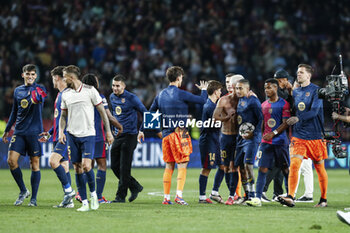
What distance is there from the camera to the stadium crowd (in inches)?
940

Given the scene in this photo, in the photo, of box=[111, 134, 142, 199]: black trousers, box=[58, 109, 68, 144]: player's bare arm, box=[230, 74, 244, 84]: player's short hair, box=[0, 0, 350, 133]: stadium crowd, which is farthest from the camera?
box=[0, 0, 350, 133]: stadium crowd

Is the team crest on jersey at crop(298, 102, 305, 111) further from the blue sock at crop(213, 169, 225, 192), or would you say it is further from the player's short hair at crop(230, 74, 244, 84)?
the blue sock at crop(213, 169, 225, 192)

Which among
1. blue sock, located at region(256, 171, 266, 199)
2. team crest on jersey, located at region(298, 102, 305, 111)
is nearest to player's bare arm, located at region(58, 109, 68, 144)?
blue sock, located at region(256, 171, 266, 199)

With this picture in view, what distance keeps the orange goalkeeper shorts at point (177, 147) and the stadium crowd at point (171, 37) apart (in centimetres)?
1150

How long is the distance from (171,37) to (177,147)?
15190mm

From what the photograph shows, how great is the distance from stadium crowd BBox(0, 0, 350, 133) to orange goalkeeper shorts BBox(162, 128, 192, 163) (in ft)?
37.7

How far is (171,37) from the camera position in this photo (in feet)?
83.6

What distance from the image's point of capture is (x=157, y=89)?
22266 mm

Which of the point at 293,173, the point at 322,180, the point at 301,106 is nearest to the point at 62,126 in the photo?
the point at 293,173

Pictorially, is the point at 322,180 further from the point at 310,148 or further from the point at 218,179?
the point at 218,179

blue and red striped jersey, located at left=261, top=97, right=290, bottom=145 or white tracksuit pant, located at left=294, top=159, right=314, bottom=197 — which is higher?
blue and red striped jersey, located at left=261, top=97, right=290, bottom=145

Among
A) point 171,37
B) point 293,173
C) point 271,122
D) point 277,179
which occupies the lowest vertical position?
point 277,179

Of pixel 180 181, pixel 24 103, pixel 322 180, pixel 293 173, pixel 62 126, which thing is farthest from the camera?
pixel 180 181

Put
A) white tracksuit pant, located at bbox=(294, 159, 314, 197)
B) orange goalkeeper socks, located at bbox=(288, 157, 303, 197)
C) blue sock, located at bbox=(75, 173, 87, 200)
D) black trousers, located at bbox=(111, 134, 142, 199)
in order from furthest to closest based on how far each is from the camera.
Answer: white tracksuit pant, located at bbox=(294, 159, 314, 197)
black trousers, located at bbox=(111, 134, 142, 199)
orange goalkeeper socks, located at bbox=(288, 157, 303, 197)
blue sock, located at bbox=(75, 173, 87, 200)
